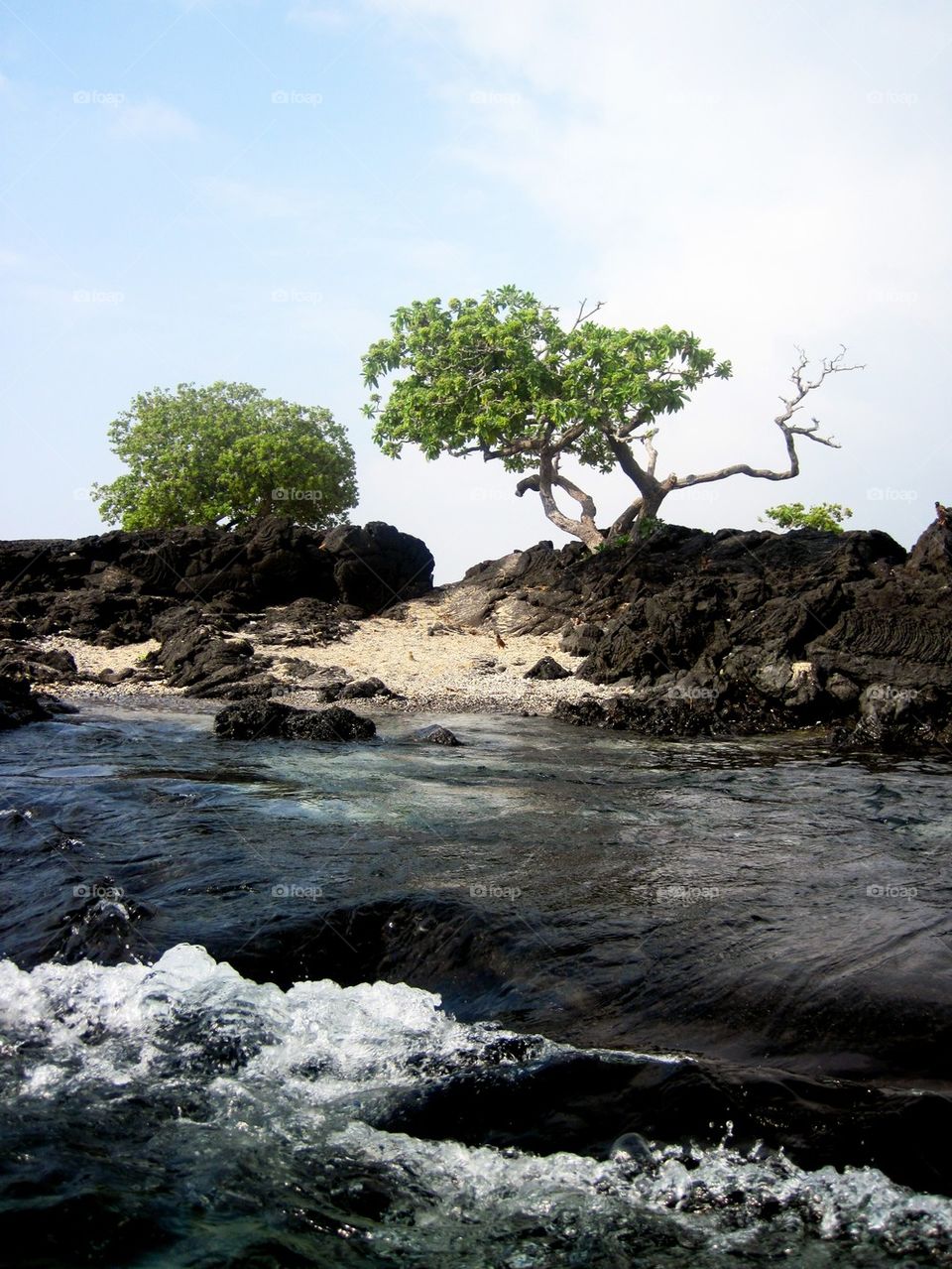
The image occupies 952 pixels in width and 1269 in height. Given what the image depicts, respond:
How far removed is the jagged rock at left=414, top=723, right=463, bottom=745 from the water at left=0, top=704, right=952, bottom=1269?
4200mm

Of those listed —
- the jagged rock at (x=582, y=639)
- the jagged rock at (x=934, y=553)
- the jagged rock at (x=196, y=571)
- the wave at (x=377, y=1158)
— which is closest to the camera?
the wave at (x=377, y=1158)

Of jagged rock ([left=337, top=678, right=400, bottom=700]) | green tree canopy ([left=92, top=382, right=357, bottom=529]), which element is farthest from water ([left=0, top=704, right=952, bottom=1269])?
green tree canopy ([left=92, top=382, right=357, bottom=529])

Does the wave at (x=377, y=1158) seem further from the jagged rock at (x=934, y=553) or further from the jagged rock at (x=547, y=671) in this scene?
the jagged rock at (x=934, y=553)

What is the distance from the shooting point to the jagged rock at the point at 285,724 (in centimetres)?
1391

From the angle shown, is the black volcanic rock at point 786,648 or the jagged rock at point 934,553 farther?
the jagged rock at point 934,553

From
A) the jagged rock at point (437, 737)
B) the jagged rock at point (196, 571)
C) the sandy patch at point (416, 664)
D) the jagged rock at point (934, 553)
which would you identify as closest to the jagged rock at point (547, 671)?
the sandy patch at point (416, 664)

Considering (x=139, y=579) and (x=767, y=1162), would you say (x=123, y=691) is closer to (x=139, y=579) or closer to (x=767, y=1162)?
(x=139, y=579)

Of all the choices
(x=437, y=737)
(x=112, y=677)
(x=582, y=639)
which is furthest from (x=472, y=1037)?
(x=582, y=639)

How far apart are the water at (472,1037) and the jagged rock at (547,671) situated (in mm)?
10017

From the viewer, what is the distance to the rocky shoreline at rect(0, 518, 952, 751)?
51.2 feet

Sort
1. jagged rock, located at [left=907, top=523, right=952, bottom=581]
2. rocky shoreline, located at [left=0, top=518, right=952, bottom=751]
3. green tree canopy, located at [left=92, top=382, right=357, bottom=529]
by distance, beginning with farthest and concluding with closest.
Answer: green tree canopy, located at [left=92, top=382, right=357, bottom=529] → jagged rock, located at [left=907, top=523, right=952, bottom=581] → rocky shoreline, located at [left=0, top=518, right=952, bottom=751]

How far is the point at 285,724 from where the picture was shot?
558 inches

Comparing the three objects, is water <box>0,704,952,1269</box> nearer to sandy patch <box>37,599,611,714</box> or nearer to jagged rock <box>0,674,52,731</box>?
jagged rock <box>0,674,52,731</box>

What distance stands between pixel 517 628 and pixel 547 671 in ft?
16.1
